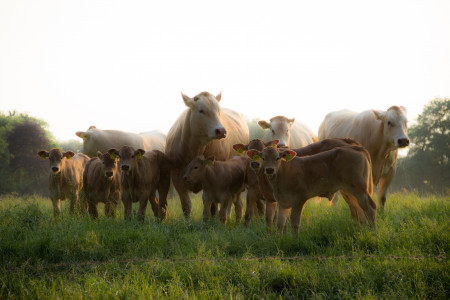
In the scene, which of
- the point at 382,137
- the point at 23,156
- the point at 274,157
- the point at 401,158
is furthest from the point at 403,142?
the point at 23,156

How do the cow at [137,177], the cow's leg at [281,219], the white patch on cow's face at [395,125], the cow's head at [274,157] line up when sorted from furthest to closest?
the white patch on cow's face at [395,125] → the cow at [137,177] → the cow's leg at [281,219] → the cow's head at [274,157]

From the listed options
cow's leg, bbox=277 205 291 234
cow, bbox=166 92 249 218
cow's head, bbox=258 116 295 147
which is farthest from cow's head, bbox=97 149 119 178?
cow's head, bbox=258 116 295 147

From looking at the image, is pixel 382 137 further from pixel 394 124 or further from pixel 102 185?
pixel 102 185

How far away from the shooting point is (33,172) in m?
18.3

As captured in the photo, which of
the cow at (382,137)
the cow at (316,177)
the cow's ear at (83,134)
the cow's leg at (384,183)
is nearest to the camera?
the cow at (316,177)

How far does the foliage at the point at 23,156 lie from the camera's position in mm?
17647

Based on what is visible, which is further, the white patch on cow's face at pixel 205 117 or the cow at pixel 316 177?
the white patch on cow's face at pixel 205 117

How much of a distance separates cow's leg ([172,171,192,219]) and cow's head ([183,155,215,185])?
0.78m

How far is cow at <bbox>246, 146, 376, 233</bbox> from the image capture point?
6.17 m

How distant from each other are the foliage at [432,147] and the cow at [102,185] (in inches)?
507

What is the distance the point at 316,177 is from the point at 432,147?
1253 centimetres

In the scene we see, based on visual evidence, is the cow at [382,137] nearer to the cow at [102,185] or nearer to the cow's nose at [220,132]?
the cow's nose at [220,132]

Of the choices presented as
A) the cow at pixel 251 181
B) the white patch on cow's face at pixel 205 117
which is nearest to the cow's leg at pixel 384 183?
the cow at pixel 251 181

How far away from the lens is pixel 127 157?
7.72 meters
